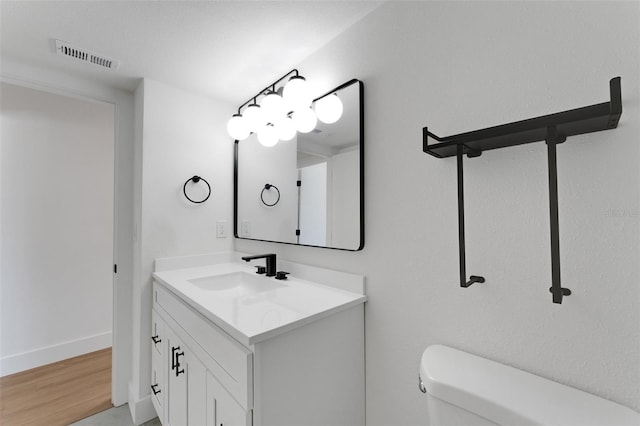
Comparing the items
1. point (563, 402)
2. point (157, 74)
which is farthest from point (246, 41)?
point (563, 402)

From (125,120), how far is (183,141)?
478mm

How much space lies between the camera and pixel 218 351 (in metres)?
0.99

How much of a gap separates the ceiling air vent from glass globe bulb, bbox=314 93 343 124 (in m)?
1.27

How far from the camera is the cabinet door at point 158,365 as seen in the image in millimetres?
1512

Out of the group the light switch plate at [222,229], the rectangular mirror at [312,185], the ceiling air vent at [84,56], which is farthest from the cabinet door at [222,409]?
the ceiling air vent at [84,56]

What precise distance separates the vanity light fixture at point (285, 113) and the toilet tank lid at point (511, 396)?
1106mm

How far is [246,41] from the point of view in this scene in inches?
55.1

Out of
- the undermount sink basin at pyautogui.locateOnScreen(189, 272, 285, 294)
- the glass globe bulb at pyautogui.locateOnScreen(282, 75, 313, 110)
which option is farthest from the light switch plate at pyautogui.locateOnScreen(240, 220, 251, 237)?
the glass globe bulb at pyautogui.locateOnScreen(282, 75, 313, 110)

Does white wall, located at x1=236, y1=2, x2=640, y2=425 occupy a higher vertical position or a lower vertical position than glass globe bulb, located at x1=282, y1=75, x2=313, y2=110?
Result: lower

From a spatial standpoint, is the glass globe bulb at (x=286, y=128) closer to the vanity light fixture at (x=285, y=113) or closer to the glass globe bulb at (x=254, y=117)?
the vanity light fixture at (x=285, y=113)

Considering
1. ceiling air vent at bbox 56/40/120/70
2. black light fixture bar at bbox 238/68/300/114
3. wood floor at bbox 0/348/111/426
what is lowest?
wood floor at bbox 0/348/111/426

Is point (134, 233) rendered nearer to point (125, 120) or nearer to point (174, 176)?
point (174, 176)

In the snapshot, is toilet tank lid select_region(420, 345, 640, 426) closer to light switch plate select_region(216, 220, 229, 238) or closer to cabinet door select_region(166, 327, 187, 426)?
cabinet door select_region(166, 327, 187, 426)

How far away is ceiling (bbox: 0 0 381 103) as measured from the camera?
119 cm
